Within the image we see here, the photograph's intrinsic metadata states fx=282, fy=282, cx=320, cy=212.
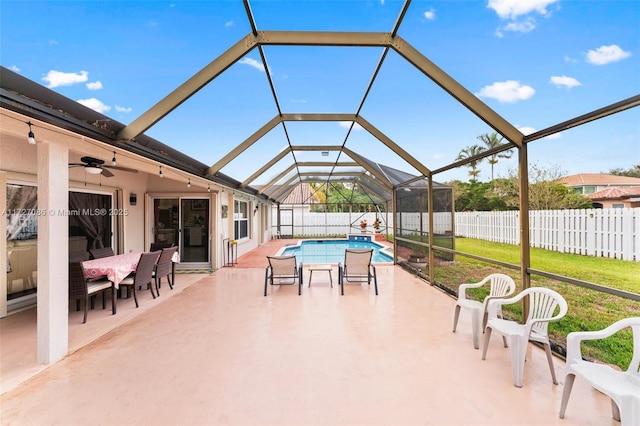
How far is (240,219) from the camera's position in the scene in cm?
1138

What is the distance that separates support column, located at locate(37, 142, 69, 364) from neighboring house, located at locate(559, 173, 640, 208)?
21.7ft

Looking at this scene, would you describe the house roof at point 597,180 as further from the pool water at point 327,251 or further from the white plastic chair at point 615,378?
the pool water at point 327,251

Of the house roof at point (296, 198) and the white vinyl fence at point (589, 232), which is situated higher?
the house roof at point (296, 198)

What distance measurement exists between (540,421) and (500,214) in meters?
5.28

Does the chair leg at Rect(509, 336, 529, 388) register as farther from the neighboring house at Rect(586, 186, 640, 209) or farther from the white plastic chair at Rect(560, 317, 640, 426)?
the neighboring house at Rect(586, 186, 640, 209)

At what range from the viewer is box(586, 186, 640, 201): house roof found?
364 cm

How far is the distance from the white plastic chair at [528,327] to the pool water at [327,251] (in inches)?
290

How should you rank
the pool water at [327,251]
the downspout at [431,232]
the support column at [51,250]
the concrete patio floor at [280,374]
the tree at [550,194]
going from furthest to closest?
the pool water at [327,251] < the downspout at [431,232] < the tree at [550,194] < the support column at [51,250] < the concrete patio floor at [280,374]

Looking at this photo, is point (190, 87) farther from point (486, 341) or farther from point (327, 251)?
point (327, 251)

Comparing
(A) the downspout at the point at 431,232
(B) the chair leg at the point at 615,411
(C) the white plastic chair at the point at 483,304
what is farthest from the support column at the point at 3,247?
(A) the downspout at the point at 431,232

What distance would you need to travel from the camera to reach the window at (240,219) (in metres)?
10.6

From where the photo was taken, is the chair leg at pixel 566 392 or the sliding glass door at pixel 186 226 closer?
the chair leg at pixel 566 392

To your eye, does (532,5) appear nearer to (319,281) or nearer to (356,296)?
(356,296)

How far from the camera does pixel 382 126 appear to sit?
652 centimetres
